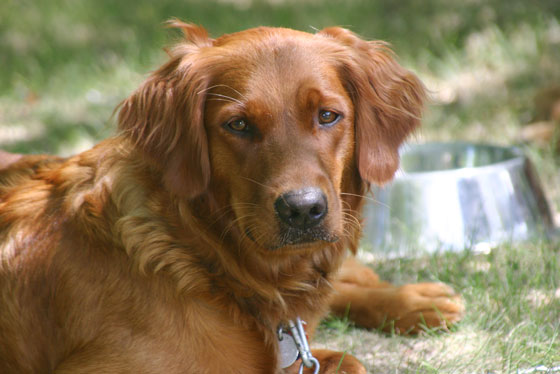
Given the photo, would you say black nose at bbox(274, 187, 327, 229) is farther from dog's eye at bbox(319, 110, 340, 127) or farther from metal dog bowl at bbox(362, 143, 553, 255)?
metal dog bowl at bbox(362, 143, 553, 255)

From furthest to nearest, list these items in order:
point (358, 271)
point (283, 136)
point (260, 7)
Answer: point (260, 7) → point (358, 271) → point (283, 136)

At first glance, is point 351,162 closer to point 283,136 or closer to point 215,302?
point 283,136

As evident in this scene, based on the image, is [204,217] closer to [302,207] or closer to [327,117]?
[302,207]

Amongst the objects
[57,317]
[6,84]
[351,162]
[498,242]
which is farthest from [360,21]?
[57,317]

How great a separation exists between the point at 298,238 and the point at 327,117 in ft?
1.64

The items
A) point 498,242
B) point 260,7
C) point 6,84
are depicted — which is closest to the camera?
point 498,242

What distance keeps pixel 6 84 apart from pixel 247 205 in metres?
6.16

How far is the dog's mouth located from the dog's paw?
0.97 m

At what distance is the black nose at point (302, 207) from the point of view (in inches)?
97.0

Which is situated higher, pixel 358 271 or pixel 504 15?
pixel 504 15

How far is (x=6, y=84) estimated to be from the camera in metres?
7.86

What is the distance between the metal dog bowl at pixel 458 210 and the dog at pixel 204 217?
1514mm

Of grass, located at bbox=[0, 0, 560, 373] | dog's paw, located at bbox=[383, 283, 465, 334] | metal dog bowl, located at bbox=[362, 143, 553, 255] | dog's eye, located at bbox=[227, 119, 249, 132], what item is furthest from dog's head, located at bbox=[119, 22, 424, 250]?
metal dog bowl, located at bbox=[362, 143, 553, 255]

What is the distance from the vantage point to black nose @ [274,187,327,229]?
246cm
